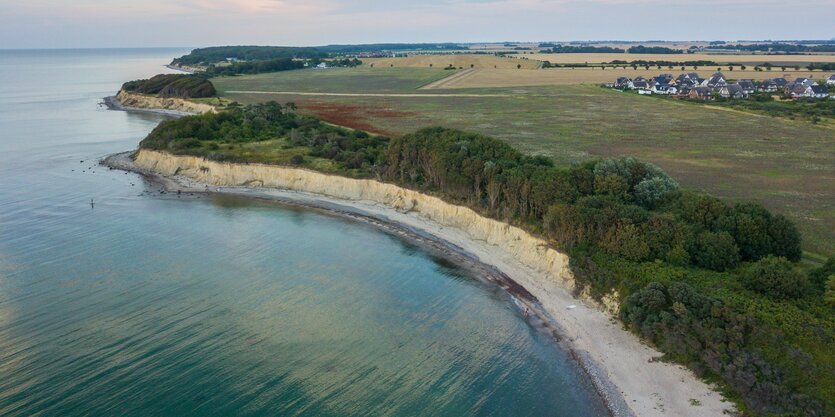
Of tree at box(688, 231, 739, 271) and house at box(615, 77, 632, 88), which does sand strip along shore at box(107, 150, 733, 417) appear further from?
house at box(615, 77, 632, 88)

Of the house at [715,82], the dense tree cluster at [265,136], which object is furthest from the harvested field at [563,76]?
the dense tree cluster at [265,136]

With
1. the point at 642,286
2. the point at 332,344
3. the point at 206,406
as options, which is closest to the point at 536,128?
the point at 642,286

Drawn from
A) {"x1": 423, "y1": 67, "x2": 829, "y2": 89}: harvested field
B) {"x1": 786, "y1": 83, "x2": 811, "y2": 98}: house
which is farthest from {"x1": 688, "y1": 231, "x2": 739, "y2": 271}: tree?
{"x1": 423, "y1": 67, "x2": 829, "y2": 89}: harvested field

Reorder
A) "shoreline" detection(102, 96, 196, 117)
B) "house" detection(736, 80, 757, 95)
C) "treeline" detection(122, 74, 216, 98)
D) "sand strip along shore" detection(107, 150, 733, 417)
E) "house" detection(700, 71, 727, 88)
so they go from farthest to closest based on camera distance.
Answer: "house" detection(700, 71, 727, 88), "house" detection(736, 80, 757, 95), "treeline" detection(122, 74, 216, 98), "shoreline" detection(102, 96, 196, 117), "sand strip along shore" detection(107, 150, 733, 417)

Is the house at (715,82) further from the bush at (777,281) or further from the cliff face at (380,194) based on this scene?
the bush at (777,281)

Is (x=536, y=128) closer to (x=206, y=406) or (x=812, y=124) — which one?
(x=812, y=124)

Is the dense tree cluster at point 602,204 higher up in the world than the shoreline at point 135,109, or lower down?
lower down
